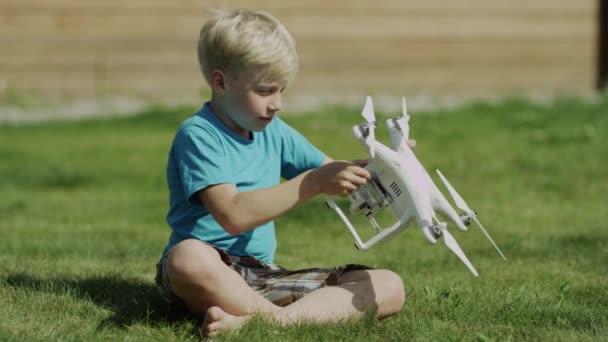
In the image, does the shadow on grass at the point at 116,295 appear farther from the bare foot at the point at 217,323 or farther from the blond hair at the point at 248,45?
the blond hair at the point at 248,45

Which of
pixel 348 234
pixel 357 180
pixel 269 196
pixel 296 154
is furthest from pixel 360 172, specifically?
pixel 348 234

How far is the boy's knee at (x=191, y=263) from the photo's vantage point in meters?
3.29

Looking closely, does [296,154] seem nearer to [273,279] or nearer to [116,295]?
[273,279]

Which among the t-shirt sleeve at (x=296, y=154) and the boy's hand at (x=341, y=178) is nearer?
the boy's hand at (x=341, y=178)

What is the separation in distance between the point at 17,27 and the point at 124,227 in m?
5.56

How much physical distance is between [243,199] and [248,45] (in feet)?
1.72

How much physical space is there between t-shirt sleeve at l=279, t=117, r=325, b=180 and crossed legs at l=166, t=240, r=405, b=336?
498mm

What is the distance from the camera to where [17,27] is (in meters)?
10.9

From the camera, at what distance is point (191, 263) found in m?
3.29

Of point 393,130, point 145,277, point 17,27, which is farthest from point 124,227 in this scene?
point 17,27

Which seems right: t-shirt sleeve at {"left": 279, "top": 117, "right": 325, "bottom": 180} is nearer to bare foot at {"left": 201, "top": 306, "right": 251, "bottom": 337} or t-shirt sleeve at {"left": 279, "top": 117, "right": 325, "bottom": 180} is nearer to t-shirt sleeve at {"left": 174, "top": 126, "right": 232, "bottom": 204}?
t-shirt sleeve at {"left": 174, "top": 126, "right": 232, "bottom": 204}

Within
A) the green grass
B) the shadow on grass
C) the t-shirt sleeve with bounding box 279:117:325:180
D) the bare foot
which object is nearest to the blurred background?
the green grass

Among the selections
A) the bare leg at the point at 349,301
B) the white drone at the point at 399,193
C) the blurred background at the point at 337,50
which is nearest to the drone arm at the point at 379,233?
the white drone at the point at 399,193

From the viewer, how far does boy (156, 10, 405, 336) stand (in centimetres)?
334
